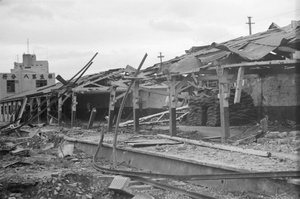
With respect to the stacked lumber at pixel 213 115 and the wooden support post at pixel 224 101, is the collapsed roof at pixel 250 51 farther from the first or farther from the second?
the stacked lumber at pixel 213 115

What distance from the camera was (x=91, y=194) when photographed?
8148 mm

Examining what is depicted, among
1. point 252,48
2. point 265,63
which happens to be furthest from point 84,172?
point 252,48

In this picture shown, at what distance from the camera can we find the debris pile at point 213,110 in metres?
19.8

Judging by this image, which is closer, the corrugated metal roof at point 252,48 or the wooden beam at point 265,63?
the wooden beam at point 265,63

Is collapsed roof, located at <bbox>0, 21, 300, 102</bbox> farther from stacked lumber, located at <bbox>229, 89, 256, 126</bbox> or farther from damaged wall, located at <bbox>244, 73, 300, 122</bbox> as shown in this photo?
stacked lumber, located at <bbox>229, 89, 256, 126</bbox>

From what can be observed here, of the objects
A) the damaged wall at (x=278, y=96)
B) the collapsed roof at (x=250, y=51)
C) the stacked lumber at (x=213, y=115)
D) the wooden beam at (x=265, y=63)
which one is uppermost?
the collapsed roof at (x=250, y=51)

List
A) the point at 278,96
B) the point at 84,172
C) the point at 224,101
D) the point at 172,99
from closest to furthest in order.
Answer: the point at 84,172
the point at 224,101
the point at 172,99
the point at 278,96

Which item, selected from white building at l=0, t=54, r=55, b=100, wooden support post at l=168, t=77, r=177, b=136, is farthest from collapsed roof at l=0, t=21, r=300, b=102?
white building at l=0, t=54, r=55, b=100

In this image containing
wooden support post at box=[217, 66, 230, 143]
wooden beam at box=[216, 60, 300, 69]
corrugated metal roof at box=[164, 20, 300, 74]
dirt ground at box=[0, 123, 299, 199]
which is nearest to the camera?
dirt ground at box=[0, 123, 299, 199]

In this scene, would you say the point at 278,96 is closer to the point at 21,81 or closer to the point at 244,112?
the point at 244,112

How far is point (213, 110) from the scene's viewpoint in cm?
2136

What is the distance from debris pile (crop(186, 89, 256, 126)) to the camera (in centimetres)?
1977

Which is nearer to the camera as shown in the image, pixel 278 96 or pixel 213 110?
pixel 278 96

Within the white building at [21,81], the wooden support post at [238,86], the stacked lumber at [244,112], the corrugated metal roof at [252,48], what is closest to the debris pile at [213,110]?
the stacked lumber at [244,112]
